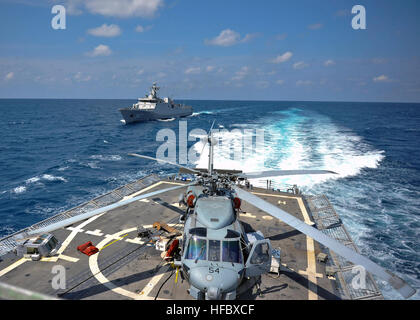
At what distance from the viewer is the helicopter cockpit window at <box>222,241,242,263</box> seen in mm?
9852

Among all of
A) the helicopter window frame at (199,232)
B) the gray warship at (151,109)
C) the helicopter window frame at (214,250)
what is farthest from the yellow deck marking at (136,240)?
the gray warship at (151,109)

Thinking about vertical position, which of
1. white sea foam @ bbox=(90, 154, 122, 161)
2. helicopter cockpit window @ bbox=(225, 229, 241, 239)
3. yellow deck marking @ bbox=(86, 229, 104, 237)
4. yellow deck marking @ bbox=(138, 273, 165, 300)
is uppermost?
white sea foam @ bbox=(90, 154, 122, 161)

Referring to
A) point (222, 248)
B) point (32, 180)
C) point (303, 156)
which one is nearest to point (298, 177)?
point (303, 156)

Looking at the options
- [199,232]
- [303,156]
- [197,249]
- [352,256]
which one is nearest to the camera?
[352,256]

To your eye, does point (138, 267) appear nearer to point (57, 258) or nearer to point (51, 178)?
point (57, 258)

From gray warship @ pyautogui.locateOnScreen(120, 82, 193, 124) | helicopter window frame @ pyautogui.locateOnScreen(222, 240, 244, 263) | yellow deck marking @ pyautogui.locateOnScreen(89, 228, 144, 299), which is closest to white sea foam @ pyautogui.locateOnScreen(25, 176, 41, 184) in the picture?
yellow deck marking @ pyautogui.locateOnScreen(89, 228, 144, 299)

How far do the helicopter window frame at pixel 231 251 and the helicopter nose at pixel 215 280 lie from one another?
18.8 inches

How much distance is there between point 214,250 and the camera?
9.97 meters

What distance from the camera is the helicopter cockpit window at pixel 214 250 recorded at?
32.2ft

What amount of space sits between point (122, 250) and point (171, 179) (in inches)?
503

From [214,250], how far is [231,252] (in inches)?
26.7

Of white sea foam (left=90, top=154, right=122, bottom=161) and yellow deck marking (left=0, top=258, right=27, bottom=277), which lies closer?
yellow deck marking (left=0, top=258, right=27, bottom=277)

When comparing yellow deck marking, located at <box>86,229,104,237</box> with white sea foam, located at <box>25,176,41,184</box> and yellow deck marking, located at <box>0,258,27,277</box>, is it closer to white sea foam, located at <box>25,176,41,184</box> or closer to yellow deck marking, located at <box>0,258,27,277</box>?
yellow deck marking, located at <box>0,258,27,277</box>
